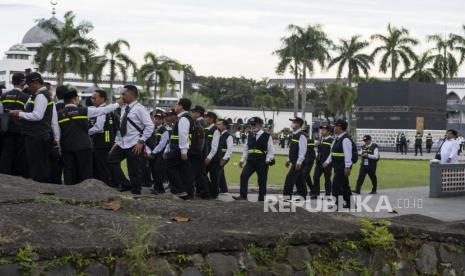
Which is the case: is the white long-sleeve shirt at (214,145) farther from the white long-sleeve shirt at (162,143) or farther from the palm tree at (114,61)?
the palm tree at (114,61)

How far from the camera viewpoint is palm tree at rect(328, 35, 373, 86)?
225 ft

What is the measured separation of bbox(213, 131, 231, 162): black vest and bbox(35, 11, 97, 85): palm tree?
131 ft

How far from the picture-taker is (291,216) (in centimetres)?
720

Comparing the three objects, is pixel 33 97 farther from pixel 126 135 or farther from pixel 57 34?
pixel 57 34

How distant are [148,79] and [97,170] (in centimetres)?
5478

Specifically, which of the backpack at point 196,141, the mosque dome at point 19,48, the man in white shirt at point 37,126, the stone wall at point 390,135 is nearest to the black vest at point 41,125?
the man in white shirt at point 37,126

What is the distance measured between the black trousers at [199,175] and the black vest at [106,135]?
1.35 meters

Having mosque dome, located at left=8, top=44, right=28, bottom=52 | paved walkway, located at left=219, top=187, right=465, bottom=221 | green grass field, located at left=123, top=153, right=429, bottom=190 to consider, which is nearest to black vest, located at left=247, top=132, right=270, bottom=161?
paved walkway, located at left=219, top=187, right=465, bottom=221

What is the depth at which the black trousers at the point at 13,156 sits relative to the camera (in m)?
11.0

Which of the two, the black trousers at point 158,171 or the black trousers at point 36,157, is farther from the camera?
the black trousers at point 158,171

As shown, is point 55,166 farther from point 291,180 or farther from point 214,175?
point 291,180

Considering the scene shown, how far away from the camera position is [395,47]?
212ft

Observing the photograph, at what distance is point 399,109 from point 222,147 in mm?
43179

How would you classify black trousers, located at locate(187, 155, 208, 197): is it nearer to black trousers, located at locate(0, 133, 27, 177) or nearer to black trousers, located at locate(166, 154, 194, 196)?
black trousers, located at locate(166, 154, 194, 196)
